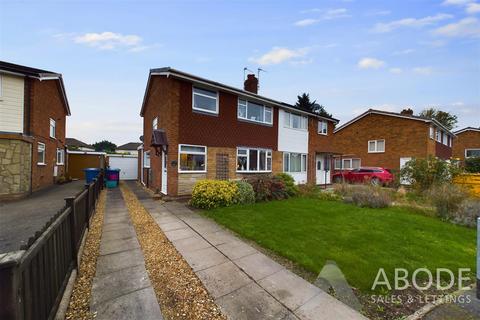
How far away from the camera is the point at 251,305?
3.07 meters

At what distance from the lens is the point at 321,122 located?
19.5 metres

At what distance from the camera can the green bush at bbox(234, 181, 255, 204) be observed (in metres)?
9.91

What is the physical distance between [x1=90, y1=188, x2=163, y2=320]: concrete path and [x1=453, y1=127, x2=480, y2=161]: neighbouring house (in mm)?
41192

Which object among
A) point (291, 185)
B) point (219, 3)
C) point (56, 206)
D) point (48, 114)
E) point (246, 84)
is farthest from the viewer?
point (246, 84)

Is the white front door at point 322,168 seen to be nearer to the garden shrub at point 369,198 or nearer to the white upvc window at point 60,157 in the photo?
the garden shrub at point 369,198

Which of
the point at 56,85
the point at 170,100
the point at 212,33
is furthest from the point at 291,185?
the point at 56,85

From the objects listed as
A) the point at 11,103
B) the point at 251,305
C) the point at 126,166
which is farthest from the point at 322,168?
the point at 11,103

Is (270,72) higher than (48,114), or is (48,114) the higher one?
(270,72)

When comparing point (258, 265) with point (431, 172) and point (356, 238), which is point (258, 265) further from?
point (431, 172)

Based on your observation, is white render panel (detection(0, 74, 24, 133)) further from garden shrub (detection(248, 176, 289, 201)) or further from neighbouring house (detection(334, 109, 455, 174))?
neighbouring house (detection(334, 109, 455, 174))

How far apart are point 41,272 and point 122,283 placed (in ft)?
4.97

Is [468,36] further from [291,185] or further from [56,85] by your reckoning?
[56,85]

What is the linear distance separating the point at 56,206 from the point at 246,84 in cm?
1257

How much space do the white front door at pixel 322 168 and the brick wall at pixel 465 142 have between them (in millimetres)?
25213
